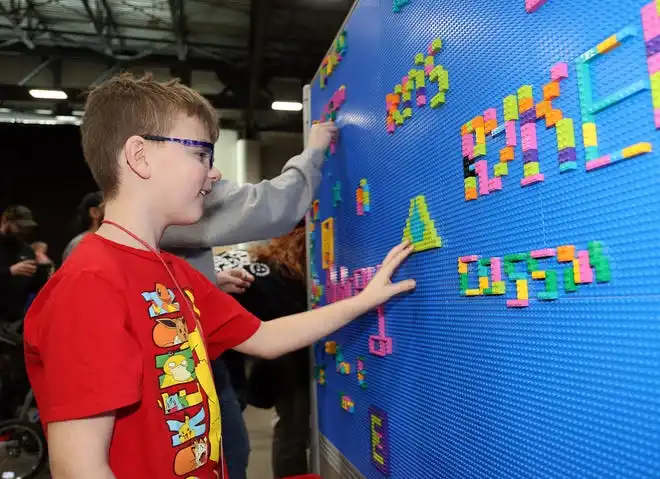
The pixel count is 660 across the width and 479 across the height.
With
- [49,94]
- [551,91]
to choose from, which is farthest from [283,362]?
[49,94]

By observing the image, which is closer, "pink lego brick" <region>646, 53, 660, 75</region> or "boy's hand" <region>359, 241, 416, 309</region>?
"pink lego brick" <region>646, 53, 660, 75</region>

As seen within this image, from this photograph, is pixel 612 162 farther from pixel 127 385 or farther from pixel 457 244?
pixel 127 385

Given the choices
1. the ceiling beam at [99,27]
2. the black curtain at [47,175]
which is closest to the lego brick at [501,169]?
the ceiling beam at [99,27]

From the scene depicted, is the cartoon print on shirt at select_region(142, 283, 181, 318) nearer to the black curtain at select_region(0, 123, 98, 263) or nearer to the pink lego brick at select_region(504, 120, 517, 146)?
the pink lego brick at select_region(504, 120, 517, 146)

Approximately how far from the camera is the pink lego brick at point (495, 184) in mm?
792

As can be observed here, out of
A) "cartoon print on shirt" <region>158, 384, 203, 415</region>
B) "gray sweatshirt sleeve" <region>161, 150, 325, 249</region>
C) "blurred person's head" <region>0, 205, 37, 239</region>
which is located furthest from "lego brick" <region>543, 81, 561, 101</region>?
"blurred person's head" <region>0, 205, 37, 239</region>

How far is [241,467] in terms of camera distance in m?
1.59

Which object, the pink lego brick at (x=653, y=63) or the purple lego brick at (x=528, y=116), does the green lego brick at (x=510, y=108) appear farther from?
the pink lego brick at (x=653, y=63)

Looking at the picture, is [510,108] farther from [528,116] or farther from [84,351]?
[84,351]

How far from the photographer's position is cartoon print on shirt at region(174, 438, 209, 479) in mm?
840

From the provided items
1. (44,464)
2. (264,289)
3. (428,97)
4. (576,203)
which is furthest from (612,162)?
(44,464)

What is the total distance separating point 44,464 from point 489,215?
10.0ft

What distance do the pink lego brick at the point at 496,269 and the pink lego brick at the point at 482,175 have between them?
11 centimetres

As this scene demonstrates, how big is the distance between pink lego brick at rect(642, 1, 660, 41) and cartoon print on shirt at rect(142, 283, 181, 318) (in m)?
0.76
